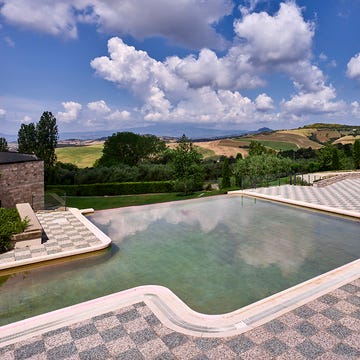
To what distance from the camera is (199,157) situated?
2633 cm

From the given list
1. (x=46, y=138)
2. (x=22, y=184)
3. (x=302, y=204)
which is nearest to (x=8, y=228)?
(x=22, y=184)

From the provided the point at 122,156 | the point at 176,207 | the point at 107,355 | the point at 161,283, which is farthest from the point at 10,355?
the point at 122,156

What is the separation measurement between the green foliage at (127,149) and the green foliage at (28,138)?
415 inches

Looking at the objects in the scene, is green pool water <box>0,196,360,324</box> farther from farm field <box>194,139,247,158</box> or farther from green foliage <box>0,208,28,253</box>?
farm field <box>194,139,247,158</box>

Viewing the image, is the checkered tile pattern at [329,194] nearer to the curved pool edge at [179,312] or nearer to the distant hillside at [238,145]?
the curved pool edge at [179,312]

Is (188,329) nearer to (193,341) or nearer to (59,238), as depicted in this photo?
(193,341)

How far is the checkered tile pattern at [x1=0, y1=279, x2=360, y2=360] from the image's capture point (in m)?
4.68

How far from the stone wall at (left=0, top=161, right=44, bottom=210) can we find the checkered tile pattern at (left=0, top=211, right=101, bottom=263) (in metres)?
2.54

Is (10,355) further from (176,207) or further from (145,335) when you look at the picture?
(176,207)

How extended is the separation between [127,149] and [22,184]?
32.7 metres

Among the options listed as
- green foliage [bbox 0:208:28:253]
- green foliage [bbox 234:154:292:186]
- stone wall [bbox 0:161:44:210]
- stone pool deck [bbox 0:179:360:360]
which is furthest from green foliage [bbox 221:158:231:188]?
stone pool deck [bbox 0:179:360:360]

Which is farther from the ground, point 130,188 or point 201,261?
point 201,261

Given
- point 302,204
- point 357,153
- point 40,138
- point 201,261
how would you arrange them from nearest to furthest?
point 201,261, point 302,204, point 40,138, point 357,153

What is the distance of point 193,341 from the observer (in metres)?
5.04
